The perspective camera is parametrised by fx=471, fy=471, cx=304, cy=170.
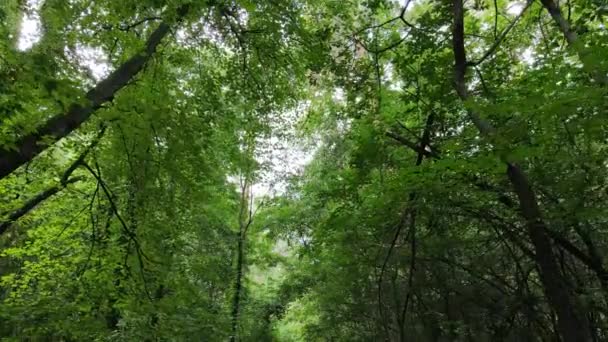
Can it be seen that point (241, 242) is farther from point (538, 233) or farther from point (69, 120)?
point (538, 233)

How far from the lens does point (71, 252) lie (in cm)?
978

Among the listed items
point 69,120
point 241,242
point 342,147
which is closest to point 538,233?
point 69,120

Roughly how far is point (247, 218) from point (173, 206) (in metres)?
9.19

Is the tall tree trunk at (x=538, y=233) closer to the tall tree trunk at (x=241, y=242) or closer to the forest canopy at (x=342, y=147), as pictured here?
the forest canopy at (x=342, y=147)

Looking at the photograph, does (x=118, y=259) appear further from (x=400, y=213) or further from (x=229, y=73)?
(x=400, y=213)

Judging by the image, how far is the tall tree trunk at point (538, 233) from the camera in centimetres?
491

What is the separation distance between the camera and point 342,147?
1272 cm

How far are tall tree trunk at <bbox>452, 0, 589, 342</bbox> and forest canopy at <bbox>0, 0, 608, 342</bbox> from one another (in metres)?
0.02

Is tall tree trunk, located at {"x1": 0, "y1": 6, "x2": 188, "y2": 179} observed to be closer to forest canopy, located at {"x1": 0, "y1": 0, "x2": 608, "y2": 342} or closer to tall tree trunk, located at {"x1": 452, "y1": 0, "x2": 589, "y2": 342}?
forest canopy, located at {"x1": 0, "y1": 0, "x2": 608, "y2": 342}

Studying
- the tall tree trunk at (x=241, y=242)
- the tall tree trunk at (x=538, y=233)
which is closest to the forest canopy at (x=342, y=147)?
the tall tree trunk at (x=538, y=233)

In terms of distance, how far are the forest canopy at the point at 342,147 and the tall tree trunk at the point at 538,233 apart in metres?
0.02

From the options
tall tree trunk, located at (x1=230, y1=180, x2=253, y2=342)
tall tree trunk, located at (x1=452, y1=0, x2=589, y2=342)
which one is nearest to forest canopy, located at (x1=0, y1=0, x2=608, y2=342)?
tall tree trunk, located at (x1=452, y1=0, x2=589, y2=342)

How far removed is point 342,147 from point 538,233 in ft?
25.2

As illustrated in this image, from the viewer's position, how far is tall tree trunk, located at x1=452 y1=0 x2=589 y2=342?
491 cm
